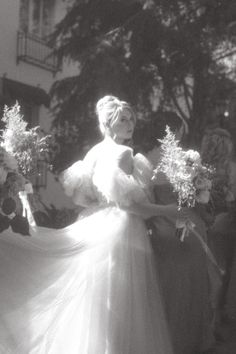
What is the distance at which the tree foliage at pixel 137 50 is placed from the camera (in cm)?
845

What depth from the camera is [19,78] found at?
46.9 feet

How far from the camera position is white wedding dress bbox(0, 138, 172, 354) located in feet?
12.2

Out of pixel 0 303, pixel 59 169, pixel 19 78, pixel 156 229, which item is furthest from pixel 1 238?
pixel 19 78

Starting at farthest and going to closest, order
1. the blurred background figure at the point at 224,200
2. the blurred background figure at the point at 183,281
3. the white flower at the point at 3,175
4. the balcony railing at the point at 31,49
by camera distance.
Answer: the balcony railing at the point at 31,49 < the blurred background figure at the point at 224,200 < the blurred background figure at the point at 183,281 < the white flower at the point at 3,175

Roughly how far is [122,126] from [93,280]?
104 cm

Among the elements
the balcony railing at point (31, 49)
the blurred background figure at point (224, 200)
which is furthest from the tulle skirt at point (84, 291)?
the balcony railing at point (31, 49)

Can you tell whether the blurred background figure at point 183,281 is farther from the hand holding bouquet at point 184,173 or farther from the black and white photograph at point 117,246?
the hand holding bouquet at point 184,173

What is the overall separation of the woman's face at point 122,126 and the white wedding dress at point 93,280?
0.10m

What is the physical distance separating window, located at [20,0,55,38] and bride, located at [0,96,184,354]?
443 inches

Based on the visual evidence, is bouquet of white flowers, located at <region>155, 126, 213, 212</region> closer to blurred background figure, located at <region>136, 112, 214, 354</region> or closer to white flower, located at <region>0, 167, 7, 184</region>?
blurred background figure, located at <region>136, 112, 214, 354</region>

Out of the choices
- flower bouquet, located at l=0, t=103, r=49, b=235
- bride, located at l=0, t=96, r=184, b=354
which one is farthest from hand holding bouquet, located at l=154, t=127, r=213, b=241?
flower bouquet, located at l=0, t=103, r=49, b=235

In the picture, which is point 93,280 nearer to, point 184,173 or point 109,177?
point 109,177

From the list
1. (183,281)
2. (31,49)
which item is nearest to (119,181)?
(183,281)

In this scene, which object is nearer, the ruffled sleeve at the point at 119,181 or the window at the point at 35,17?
the ruffled sleeve at the point at 119,181
